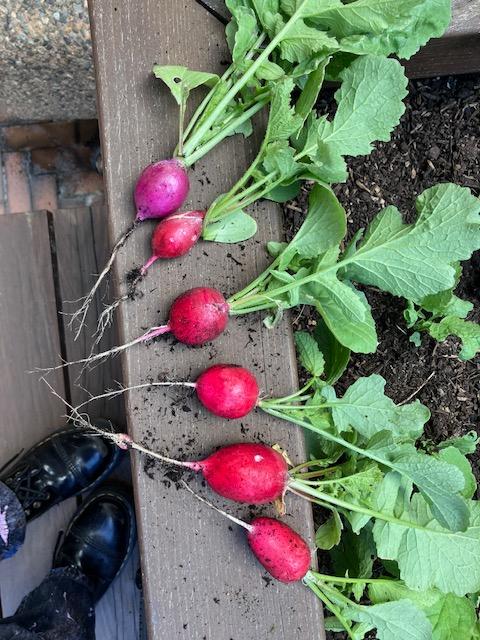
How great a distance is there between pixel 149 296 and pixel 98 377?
1.51ft

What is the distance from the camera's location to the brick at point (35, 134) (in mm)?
1432

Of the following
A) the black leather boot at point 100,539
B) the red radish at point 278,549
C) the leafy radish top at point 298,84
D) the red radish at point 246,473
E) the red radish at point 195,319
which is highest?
the leafy radish top at point 298,84

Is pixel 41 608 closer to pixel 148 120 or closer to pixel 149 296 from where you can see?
pixel 149 296

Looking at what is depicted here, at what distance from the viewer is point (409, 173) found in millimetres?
1038

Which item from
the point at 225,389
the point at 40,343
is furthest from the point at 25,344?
the point at 225,389

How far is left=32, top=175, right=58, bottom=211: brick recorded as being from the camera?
56.4 inches

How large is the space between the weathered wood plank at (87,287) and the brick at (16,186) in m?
0.19

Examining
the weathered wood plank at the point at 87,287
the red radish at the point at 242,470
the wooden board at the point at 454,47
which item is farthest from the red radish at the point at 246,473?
the wooden board at the point at 454,47

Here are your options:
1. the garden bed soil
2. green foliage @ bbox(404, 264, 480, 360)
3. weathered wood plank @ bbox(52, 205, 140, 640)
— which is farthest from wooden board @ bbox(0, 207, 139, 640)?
green foliage @ bbox(404, 264, 480, 360)

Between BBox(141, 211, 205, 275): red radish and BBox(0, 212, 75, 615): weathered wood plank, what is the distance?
1.74 ft

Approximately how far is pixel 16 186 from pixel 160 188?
784 mm

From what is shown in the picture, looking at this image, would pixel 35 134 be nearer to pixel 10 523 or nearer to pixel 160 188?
pixel 160 188

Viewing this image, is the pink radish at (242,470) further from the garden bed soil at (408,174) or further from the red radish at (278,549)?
the garden bed soil at (408,174)

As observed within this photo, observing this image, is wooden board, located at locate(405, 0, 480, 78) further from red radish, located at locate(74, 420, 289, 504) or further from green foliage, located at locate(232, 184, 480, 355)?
red radish, located at locate(74, 420, 289, 504)
